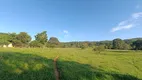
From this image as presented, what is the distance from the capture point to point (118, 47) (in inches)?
5037

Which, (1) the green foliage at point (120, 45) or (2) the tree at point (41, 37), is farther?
(1) the green foliage at point (120, 45)

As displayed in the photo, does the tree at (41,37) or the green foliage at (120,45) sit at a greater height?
the tree at (41,37)

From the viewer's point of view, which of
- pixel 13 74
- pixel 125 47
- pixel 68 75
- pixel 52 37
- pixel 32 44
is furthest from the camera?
pixel 52 37

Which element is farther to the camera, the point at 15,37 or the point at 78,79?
the point at 15,37

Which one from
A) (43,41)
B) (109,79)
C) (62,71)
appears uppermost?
(43,41)

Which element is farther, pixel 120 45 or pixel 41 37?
pixel 120 45

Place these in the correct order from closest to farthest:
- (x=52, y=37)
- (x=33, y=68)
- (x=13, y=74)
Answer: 1. (x=13, y=74)
2. (x=33, y=68)
3. (x=52, y=37)

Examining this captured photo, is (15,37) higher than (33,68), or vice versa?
(15,37)

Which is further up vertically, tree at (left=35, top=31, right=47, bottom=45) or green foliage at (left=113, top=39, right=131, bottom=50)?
tree at (left=35, top=31, right=47, bottom=45)

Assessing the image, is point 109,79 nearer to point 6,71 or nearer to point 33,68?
point 33,68

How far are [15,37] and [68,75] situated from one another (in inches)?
3459

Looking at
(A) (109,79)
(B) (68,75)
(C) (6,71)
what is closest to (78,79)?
(B) (68,75)

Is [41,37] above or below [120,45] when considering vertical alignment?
above

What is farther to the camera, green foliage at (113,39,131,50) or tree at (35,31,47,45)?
green foliage at (113,39,131,50)
